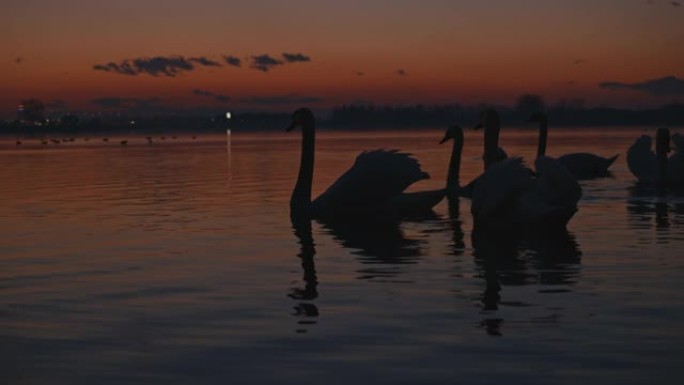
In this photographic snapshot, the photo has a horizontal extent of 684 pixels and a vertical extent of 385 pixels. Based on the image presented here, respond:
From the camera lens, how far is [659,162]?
88.3 feet

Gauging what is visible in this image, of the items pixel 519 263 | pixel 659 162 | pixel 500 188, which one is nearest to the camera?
pixel 519 263

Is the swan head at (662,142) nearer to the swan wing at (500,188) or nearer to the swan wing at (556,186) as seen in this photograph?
the swan wing at (556,186)

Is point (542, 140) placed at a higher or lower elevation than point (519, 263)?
higher

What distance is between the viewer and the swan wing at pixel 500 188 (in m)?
14.8

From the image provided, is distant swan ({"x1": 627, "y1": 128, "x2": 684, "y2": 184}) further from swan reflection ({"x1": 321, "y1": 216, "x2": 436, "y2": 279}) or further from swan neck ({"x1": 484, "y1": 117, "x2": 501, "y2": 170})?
swan reflection ({"x1": 321, "y1": 216, "x2": 436, "y2": 279})

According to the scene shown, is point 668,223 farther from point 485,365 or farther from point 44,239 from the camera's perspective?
point 485,365

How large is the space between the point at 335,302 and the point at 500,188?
223 inches

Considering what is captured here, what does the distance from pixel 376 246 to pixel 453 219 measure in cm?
422

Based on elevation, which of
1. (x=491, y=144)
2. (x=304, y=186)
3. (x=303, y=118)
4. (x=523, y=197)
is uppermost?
(x=303, y=118)

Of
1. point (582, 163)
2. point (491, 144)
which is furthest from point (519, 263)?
point (582, 163)

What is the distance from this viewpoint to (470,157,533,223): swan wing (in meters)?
14.8

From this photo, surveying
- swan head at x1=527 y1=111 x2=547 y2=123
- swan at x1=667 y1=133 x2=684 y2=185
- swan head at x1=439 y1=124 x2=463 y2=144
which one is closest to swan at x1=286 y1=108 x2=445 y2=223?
swan head at x1=439 y1=124 x2=463 y2=144

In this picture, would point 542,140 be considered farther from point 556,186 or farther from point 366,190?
point 556,186

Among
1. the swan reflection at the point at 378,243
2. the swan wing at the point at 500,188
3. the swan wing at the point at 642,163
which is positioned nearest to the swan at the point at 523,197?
the swan wing at the point at 500,188
